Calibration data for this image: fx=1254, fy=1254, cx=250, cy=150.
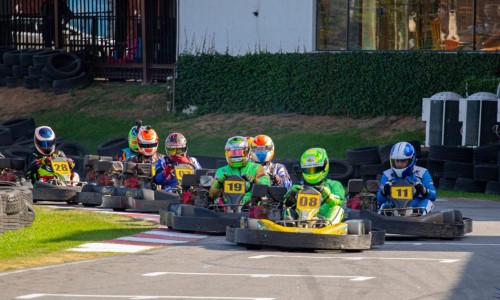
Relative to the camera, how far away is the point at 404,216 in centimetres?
1283

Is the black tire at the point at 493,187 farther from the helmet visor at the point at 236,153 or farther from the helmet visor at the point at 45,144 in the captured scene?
the helmet visor at the point at 45,144

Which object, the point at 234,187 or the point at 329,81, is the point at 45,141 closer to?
the point at 234,187

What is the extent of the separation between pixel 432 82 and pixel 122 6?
10.1 metres

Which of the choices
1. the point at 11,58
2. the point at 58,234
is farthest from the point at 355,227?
the point at 11,58

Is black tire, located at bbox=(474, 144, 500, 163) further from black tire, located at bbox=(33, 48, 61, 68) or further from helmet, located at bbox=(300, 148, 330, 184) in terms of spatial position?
black tire, located at bbox=(33, 48, 61, 68)

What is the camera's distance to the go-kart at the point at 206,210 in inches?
514

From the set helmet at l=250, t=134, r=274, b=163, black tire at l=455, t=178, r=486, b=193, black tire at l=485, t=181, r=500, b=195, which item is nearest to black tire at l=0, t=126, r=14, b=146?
black tire at l=455, t=178, r=486, b=193

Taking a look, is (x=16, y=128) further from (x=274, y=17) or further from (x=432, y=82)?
(x=432, y=82)

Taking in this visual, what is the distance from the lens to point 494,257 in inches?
440

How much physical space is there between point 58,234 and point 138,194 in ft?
10.1

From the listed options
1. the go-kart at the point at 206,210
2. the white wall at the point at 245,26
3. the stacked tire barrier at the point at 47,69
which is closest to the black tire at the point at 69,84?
the stacked tire barrier at the point at 47,69

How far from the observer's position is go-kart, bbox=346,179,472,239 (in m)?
12.6

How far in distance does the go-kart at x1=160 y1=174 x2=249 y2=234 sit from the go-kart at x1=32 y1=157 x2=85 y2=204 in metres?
3.81

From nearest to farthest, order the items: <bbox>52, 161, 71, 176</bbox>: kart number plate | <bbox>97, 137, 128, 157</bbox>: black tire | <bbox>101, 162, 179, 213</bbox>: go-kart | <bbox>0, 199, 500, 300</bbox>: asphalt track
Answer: <bbox>0, 199, 500, 300</bbox>: asphalt track, <bbox>101, 162, 179, 213</bbox>: go-kart, <bbox>52, 161, 71, 176</bbox>: kart number plate, <bbox>97, 137, 128, 157</bbox>: black tire
